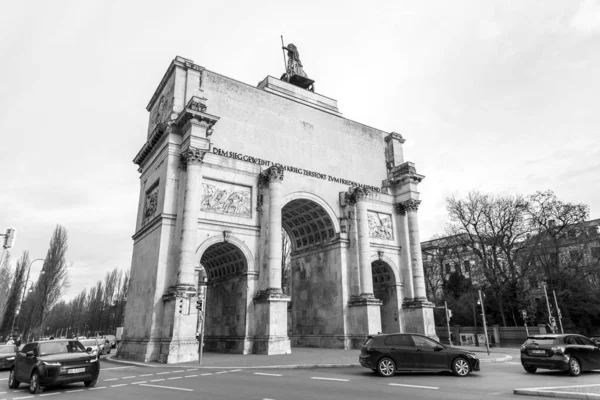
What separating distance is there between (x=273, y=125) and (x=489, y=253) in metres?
26.1

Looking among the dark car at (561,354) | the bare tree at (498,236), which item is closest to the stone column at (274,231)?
the dark car at (561,354)

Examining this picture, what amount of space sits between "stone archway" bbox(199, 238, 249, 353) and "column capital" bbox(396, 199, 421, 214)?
14.4 m

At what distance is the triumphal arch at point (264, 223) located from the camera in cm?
2247

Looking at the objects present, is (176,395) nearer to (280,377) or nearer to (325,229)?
(280,377)

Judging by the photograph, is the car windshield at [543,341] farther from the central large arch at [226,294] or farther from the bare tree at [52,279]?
the bare tree at [52,279]

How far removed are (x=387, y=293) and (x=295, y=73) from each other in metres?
20.8

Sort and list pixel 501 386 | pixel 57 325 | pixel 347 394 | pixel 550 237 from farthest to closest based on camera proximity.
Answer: pixel 57 325 → pixel 550 237 → pixel 501 386 → pixel 347 394

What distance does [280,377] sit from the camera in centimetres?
1321

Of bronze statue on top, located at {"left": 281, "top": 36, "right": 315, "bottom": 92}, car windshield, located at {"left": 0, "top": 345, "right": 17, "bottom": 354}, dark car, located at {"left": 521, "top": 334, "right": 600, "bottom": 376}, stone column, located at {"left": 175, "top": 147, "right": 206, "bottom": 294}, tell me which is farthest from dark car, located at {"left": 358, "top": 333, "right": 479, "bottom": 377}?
bronze statue on top, located at {"left": 281, "top": 36, "right": 315, "bottom": 92}

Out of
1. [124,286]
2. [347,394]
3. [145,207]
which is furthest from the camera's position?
[124,286]

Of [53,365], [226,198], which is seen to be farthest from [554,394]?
[226,198]

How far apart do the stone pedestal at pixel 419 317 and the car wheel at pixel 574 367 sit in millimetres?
15337

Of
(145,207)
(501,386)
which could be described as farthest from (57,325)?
(501,386)

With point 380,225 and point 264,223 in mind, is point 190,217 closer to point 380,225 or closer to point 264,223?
point 264,223
